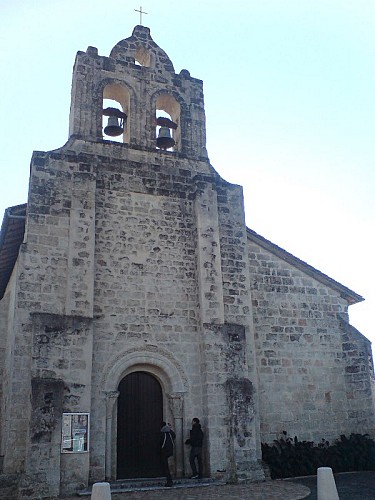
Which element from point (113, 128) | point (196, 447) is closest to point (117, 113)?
point (113, 128)

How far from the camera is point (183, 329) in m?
11.9

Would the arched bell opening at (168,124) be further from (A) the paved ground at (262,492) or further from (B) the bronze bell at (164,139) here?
(A) the paved ground at (262,492)

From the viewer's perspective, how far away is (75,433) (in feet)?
32.8

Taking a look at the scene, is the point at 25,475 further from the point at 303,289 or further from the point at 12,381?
the point at 303,289

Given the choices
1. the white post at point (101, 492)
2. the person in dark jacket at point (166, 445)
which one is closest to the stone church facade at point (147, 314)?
the person in dark jacket at point (166, 445)

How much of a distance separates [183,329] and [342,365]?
483 centimetres

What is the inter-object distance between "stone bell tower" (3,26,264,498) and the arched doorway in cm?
3

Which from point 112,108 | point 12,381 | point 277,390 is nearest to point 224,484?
point 277,390

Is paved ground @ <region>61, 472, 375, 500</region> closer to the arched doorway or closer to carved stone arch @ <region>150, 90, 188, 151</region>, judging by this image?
the arched doorway

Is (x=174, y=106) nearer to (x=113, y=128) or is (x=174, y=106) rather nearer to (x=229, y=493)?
(x=113, y=128)

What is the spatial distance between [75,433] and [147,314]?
304 centimetres

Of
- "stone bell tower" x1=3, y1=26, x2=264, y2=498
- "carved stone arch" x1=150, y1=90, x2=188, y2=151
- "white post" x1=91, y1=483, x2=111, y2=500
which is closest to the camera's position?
"white post" x1=91, y1=483, x2=111, y2=500

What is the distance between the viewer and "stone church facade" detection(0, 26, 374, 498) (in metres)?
10.3

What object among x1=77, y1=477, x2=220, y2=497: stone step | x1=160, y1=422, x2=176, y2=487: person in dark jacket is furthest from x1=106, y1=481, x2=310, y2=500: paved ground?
x1=160, y1=422, x2=176, y2=487: person in dark jacket
